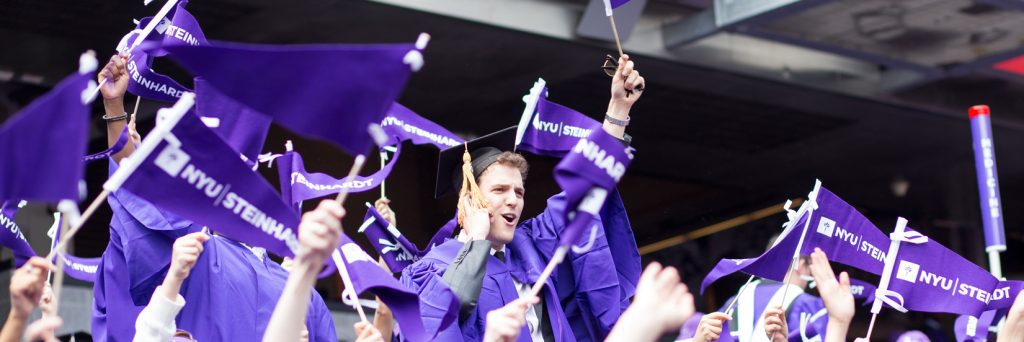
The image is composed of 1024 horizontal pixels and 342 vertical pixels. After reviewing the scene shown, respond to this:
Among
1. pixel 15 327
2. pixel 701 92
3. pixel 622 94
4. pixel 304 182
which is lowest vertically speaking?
pixel 15 327

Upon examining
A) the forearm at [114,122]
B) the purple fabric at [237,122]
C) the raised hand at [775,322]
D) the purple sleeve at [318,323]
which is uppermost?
the purple fabric at [237,122]

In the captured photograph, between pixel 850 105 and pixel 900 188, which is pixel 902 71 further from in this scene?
pixel 900 188

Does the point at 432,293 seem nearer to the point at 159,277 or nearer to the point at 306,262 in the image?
the point at 159,277

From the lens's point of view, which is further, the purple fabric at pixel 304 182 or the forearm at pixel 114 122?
the purple fabric at pixel 304 182

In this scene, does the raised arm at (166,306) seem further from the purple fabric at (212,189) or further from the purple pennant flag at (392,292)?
the purple pennant flag at (392,292)

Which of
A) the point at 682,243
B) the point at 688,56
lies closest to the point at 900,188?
the point at 682,243

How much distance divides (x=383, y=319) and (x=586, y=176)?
1273mm

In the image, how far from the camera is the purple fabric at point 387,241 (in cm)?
552

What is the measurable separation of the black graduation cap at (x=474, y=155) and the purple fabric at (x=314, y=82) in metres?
1.97

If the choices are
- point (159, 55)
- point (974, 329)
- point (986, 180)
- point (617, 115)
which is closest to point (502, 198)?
point (617, 115)

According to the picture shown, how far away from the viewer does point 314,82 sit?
3.29 metres

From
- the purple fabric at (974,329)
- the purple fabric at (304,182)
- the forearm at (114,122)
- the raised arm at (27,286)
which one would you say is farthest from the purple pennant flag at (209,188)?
the purple fabric at (974,329)

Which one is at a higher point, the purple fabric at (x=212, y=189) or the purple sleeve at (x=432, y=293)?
the purple fabric at (x=212, y=189)

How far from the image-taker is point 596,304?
5137mm
